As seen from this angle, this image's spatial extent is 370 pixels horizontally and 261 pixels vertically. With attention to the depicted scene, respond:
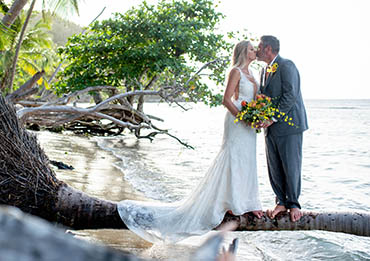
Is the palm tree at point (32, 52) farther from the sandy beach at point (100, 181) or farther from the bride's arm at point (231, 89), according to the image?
the bride's arm at point (231, 89)

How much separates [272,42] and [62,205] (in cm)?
318

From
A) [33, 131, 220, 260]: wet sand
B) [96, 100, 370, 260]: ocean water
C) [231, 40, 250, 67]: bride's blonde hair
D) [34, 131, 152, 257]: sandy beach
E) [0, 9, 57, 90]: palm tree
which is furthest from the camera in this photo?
[0, 9, 57, 90]: palm tree

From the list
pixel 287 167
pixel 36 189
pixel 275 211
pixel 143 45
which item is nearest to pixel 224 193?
pixel 275 211

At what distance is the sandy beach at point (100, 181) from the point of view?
5441 mm

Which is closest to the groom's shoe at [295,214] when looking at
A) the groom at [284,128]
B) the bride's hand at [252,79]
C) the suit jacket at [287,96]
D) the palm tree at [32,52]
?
the groom at [284,128]

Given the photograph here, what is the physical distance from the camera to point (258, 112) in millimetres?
4609

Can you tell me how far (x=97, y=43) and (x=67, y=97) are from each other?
11.4ft

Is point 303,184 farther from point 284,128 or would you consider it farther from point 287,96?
point 287,96

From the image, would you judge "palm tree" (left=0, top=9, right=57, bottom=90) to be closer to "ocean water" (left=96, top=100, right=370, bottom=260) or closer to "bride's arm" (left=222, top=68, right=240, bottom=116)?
"ocean water" (left=96, top=100, right=370, bottom=260)

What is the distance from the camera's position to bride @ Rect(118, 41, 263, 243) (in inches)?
191

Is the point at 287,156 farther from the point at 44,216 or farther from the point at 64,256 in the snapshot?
Answer: the point at 64,256

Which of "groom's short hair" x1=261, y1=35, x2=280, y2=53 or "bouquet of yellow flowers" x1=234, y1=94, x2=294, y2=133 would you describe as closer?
"bouquet of yellow flowers" x1=234, y1=94, x2=294, y2=133

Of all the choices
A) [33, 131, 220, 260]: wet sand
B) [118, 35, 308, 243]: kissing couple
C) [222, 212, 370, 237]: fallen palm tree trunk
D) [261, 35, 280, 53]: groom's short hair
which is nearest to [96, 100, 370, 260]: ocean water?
[222, 212, 370, 237]: fallen palm tree trunk

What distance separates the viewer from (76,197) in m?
4.91
